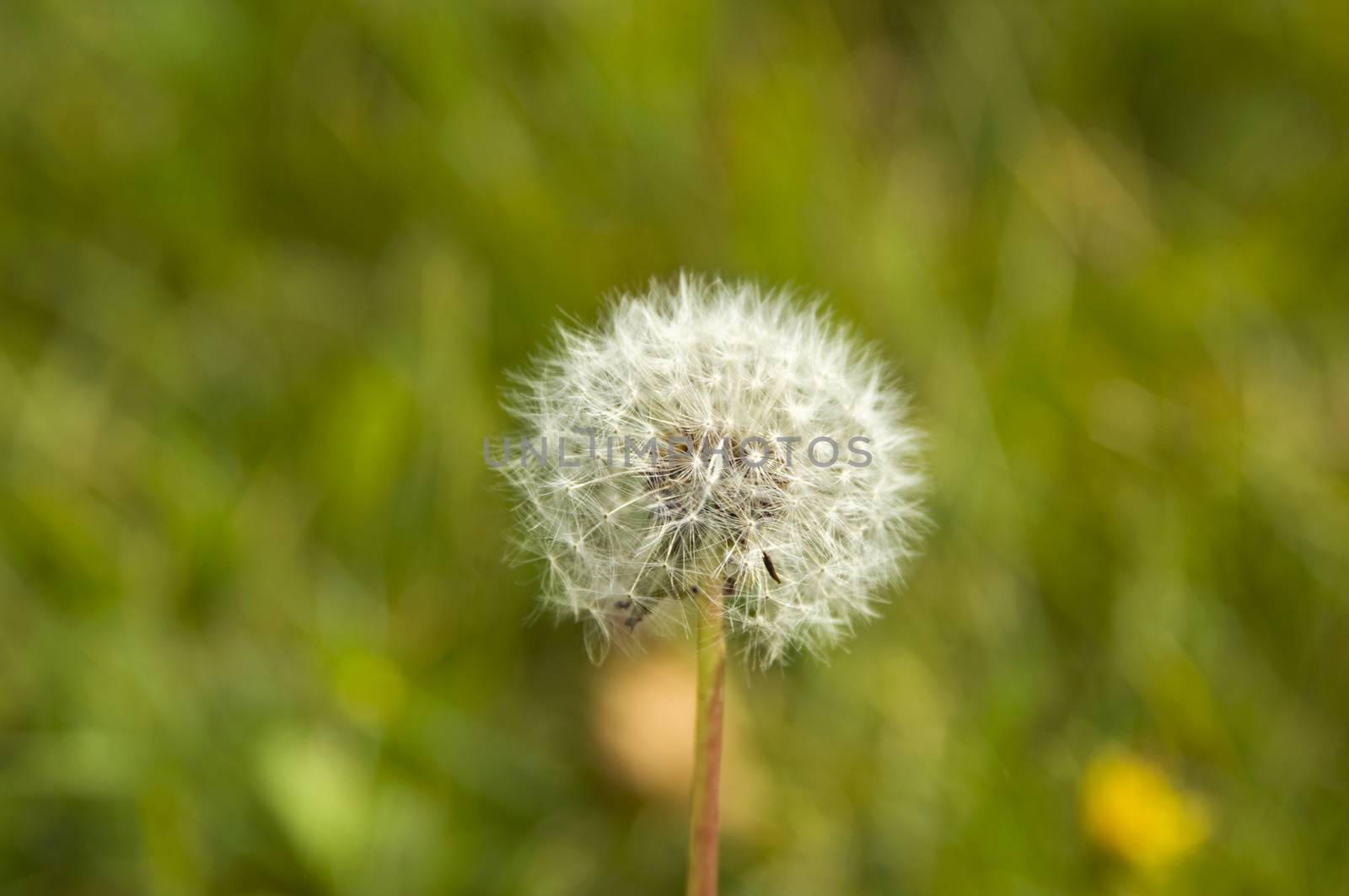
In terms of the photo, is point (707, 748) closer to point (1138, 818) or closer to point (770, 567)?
point (770, 567)

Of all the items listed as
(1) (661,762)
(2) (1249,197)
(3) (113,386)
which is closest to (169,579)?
(3) (113,386)

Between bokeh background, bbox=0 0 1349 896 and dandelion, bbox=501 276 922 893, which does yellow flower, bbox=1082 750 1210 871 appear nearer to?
bokeh background, bbox=0 0 1349 896

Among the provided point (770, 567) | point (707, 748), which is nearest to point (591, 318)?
point (770, 567)

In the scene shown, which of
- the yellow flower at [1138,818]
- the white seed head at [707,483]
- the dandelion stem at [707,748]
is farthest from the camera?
the yellow flower at [1138,818]

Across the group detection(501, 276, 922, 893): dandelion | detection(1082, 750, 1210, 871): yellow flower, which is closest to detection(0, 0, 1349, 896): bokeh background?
detection(1082, 750, 1210, 871): yellow flower

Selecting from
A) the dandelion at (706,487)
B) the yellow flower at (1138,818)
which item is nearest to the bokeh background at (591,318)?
the yellow flower at (1138,818)

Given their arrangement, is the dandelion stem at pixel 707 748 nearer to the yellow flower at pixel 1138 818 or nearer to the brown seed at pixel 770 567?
the brown seed at pixel 770 567
